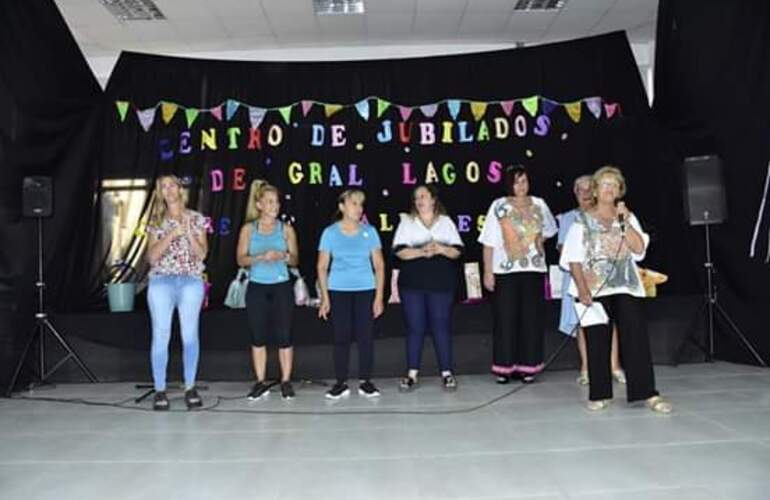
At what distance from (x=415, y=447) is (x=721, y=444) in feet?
4.23

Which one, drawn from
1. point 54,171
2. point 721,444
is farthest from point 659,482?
point 54,171

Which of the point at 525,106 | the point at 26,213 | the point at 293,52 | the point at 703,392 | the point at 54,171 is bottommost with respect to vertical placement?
the point at 703,392

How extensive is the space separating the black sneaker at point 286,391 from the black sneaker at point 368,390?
0.43m

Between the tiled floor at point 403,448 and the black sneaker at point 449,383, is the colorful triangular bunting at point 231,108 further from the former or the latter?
the black sneaker at point 449,383

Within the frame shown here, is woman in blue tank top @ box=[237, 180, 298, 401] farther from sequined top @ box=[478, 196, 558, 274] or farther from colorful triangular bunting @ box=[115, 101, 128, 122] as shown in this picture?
colorful triangular bunting @ box=[115, 101, 128, 122]

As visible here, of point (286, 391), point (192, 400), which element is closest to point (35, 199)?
point (192, 400)

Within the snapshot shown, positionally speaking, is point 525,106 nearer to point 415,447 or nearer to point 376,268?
point 376,268

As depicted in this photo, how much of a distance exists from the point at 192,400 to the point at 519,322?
2.08 meters

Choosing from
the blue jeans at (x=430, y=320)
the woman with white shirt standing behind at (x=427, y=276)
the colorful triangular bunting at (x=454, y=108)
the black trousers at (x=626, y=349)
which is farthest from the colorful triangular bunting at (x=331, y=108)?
the black trousers at (x=626, y=349)

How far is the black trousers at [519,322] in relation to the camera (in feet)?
15.1

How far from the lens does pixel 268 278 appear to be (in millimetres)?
4336

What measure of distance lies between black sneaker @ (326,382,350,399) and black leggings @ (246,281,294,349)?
0.38 metres

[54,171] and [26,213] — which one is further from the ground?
[54,171]

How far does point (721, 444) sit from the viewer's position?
303 cm
